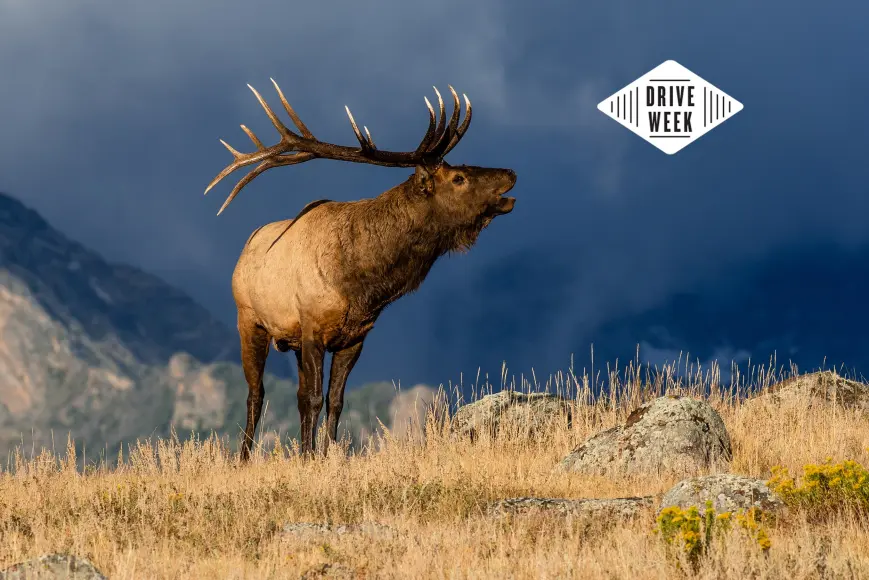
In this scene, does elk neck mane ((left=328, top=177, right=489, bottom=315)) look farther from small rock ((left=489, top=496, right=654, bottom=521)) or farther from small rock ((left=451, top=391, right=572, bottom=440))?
small rock ((left=489, top=496, right=654, bottom=521))

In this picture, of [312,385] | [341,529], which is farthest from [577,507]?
[312,385]

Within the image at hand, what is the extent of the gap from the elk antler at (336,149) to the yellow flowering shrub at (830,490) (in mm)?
5241

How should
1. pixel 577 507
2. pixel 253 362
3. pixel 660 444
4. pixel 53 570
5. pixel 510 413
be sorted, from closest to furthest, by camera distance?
pixel 53 570 → pixel 577 507 → pixel 660 444 → pixel 253 362 → pixel 510 413

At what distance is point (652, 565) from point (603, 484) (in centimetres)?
379

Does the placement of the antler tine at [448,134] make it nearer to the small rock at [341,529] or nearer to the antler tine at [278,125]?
the antler tine at [278,125]

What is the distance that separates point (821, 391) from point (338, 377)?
7.36m

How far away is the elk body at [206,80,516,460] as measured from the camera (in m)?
11.1

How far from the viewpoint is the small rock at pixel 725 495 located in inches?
289

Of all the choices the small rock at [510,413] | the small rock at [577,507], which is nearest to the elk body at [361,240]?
the small rock at [510,413]

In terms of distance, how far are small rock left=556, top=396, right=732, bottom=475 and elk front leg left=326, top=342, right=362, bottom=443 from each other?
2541 mm

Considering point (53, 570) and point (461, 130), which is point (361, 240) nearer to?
point (461, 130)

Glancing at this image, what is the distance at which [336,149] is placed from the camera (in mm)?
11516

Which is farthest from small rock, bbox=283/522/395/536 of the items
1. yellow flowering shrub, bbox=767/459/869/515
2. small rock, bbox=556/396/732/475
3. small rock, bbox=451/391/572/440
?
small rock, bbox=451/391/572/440

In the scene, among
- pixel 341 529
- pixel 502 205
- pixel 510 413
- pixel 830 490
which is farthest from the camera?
pixel 510 413
